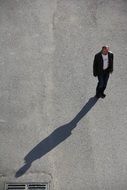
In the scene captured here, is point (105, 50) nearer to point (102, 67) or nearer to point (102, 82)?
point (102, 67)

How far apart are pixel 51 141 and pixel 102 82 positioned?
2.14 meters

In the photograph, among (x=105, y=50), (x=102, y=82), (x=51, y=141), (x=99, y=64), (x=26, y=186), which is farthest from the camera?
(x=102, y=82)

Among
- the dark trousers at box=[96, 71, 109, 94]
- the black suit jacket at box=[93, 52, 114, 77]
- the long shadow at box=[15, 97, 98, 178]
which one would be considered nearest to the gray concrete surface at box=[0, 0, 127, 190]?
the long shadow at box=[15, 97, 98, 178]

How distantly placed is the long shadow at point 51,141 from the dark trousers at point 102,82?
461 mm

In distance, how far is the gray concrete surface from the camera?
37.4ft

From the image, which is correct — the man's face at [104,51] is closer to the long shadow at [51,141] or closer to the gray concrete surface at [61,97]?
the gray concrete surface at [61,97]

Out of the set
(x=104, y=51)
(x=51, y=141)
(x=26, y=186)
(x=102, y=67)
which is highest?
(x=104, y=51)

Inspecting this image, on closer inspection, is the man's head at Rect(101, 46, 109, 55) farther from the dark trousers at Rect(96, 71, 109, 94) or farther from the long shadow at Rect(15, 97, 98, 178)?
the long shadow at Rect(15, 97, 98, 178)

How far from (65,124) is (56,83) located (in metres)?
1.40

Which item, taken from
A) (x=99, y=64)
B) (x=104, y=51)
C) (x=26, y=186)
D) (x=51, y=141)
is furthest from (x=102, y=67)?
(x=26, y=186)

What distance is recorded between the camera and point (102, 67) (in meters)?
12.6

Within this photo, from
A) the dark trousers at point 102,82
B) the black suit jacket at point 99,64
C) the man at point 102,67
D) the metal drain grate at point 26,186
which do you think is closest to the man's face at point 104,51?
the man at point 102,67

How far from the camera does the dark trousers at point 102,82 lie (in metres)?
12.8

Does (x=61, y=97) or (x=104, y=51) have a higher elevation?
(x=104, y=51)
